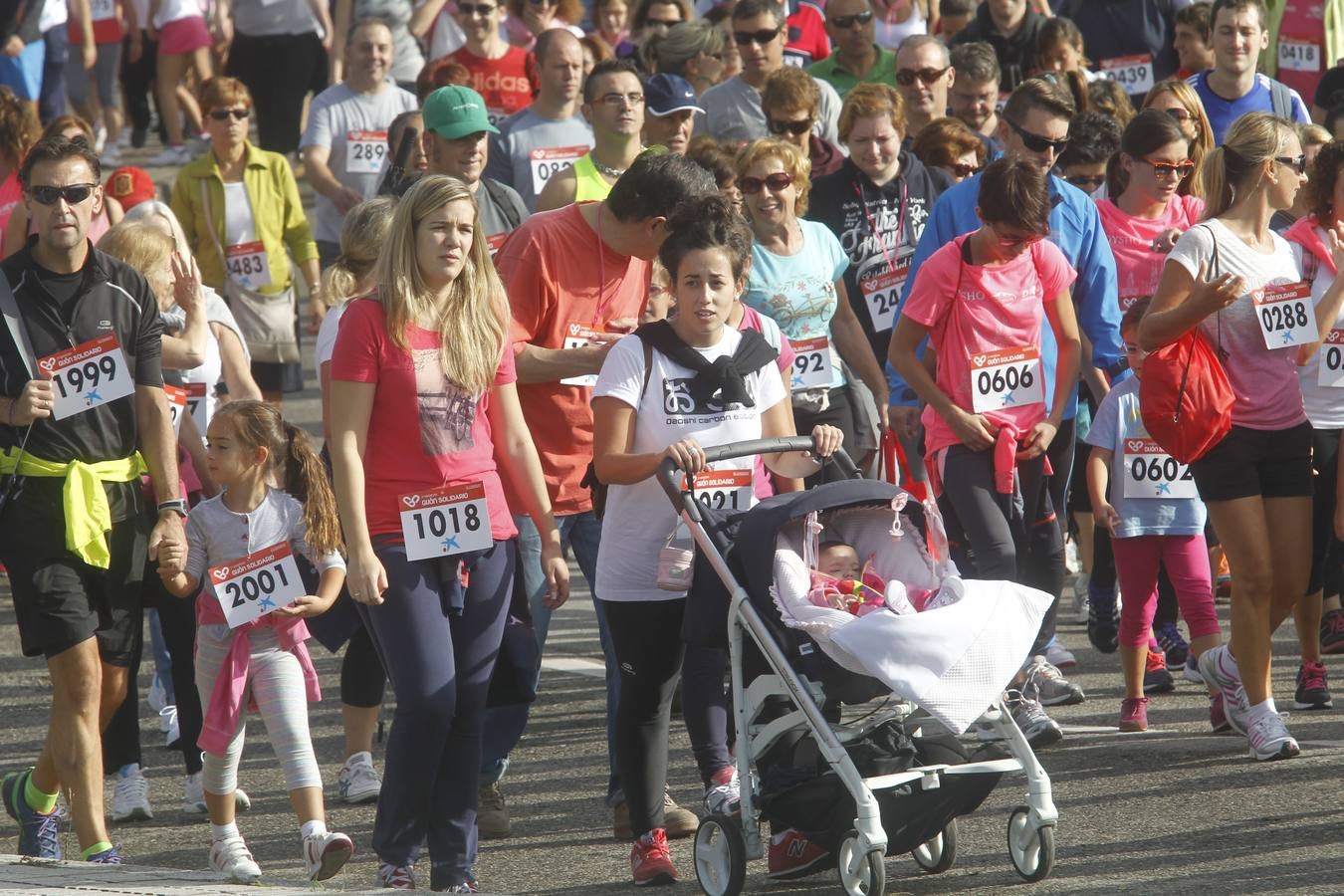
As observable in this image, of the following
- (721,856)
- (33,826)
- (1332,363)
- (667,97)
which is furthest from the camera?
(667,97)

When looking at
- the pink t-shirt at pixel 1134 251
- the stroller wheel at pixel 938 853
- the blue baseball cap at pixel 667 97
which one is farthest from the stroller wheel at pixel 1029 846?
the blue baseball cap at pixel 667 97

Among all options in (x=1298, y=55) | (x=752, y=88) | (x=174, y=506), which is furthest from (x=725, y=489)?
(x=1298, y=55)

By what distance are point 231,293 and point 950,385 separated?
4.37 m

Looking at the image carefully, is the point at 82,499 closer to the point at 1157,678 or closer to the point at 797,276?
the point at 797,276

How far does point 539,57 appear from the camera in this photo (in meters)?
9.76

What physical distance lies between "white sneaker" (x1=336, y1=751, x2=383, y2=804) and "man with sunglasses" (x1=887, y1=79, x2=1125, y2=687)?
2.22 metres

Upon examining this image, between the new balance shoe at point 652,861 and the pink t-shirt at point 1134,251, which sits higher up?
the pink t-shirt at point 1134,251

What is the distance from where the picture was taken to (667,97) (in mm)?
8594

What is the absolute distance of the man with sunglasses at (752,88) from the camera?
10.3 m

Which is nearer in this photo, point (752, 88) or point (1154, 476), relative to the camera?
point (1154, 476)

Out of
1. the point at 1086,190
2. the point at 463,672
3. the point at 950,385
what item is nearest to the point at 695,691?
the point at 463,672

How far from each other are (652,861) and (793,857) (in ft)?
1.29

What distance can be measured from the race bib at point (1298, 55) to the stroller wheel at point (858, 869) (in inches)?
317

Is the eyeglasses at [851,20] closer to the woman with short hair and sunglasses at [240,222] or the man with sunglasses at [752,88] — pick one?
the man with sunglasses at [752,88]
